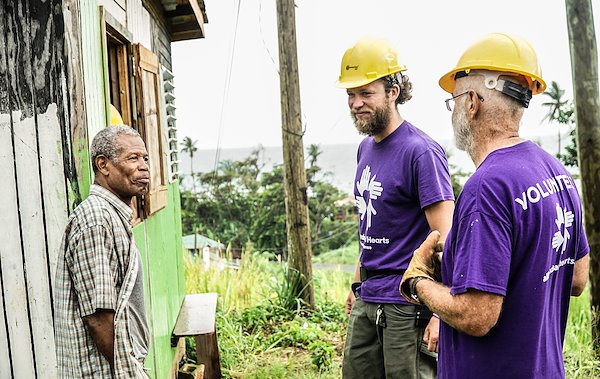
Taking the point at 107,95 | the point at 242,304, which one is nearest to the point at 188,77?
the point at 242,304

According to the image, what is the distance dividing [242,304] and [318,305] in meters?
1.00

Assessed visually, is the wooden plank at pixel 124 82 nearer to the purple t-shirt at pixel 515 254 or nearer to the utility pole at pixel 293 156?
the purple t-shirt at pixel 515 254

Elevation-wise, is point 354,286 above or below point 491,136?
below

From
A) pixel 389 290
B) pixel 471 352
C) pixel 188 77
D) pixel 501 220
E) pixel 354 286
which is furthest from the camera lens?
pixel 188 77

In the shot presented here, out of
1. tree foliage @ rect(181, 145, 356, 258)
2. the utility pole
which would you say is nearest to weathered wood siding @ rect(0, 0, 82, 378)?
the utility pole

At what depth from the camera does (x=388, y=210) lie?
9.96 ft

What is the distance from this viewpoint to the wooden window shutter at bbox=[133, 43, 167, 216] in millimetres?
3980

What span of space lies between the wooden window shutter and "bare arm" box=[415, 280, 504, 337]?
97.4 inches

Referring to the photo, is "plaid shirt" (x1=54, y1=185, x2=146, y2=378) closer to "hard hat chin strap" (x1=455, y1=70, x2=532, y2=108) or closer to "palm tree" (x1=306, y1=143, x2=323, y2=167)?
"hard hat chin strap" (x1=455, y1=70, x2=532, y2=108)

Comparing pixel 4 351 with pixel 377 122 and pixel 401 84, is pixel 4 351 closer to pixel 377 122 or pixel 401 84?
pixel 377 122

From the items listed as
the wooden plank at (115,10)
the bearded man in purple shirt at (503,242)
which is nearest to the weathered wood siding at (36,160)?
the wooden plank at (115,10)

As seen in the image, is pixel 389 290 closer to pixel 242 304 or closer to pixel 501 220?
pixel 501 220

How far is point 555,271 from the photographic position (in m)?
1.98

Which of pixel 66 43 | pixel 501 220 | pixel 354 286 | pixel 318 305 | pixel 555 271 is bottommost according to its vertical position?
pixel 318 305
